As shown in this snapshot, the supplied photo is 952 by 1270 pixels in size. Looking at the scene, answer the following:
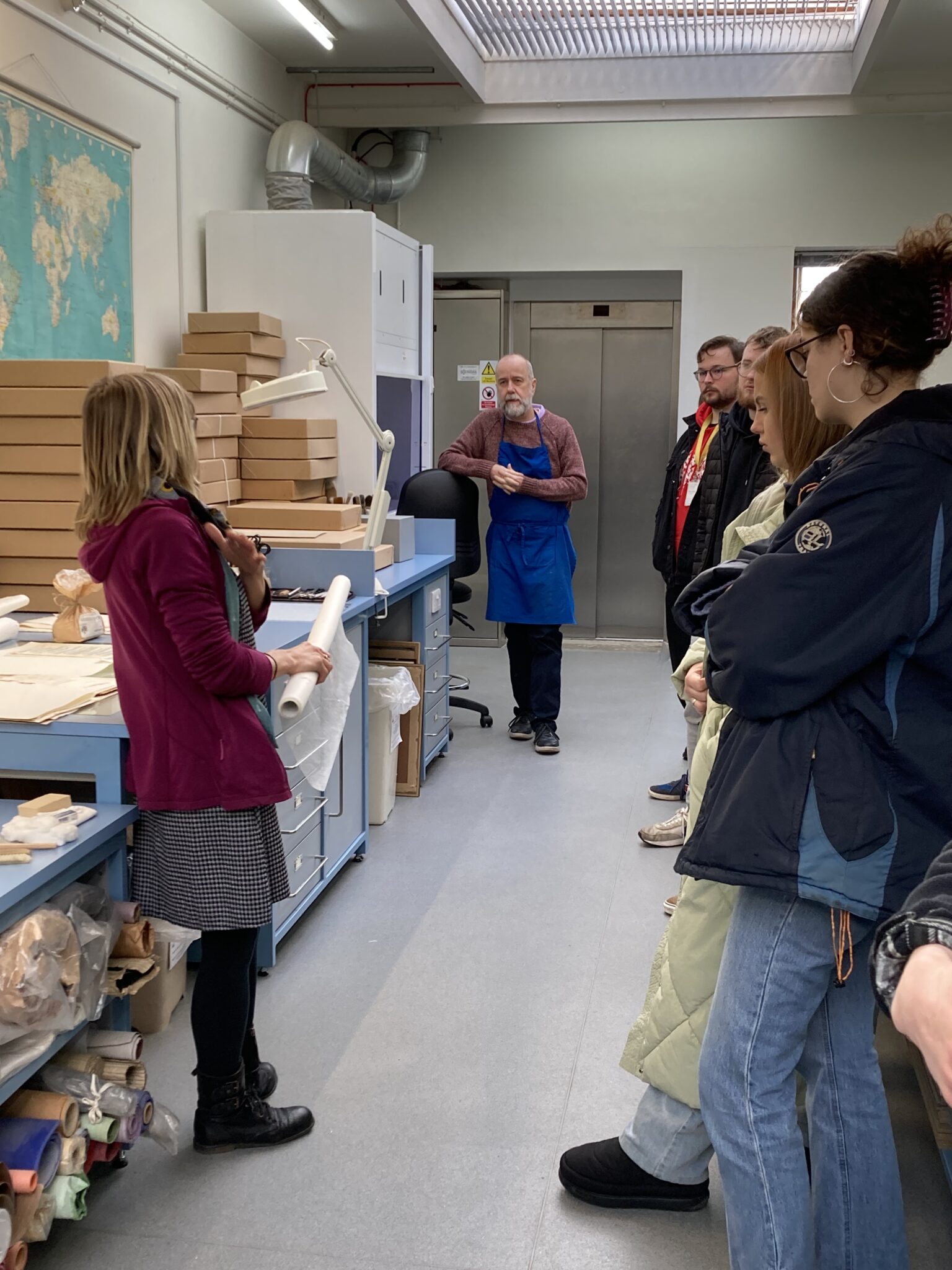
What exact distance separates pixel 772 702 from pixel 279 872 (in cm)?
101

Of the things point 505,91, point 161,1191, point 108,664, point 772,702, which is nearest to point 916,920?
point 772,702

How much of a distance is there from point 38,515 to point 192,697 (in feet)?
4.48

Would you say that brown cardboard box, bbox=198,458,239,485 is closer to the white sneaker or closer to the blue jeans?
the white sneaker

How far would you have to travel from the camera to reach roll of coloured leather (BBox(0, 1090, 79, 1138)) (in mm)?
1787

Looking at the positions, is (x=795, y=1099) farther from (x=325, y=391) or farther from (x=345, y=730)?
(x=325, y=391)

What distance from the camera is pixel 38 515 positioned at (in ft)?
10.0

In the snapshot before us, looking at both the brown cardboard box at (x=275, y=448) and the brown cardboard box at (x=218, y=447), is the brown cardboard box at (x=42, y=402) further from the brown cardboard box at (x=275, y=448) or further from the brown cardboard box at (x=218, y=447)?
the brown cardboard box at (x=275, y=448)

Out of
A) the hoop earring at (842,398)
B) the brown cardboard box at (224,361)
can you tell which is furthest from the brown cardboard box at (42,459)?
the hoop earring at (842,398)

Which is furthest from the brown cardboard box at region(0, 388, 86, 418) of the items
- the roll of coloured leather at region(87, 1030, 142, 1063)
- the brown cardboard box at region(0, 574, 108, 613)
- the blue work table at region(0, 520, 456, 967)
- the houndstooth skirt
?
the roll of coloured leather at region(87, 1030, 142, 1063)

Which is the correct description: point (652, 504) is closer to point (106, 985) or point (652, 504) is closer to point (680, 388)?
point (680, 388)

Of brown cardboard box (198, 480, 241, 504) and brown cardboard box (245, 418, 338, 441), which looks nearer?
brown cardboard box (198, 480, 241, 504)

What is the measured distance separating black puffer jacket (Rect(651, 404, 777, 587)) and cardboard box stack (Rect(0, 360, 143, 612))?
1.58 meters

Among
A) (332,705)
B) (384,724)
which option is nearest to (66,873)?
(332,705)

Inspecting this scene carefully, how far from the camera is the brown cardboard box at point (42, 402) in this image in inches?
117
